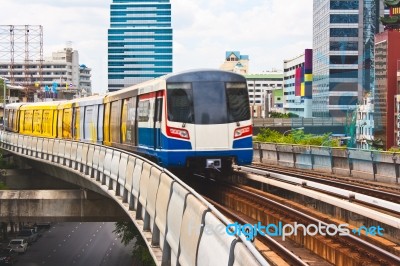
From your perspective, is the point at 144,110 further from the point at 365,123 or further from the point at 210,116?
the point at 365,123

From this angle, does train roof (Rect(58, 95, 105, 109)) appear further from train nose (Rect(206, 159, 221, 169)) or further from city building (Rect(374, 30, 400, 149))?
city building (Rect(374, 30, 400, 149))

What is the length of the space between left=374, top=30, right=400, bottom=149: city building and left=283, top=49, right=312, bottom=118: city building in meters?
71.2

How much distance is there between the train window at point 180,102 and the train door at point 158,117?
405mm

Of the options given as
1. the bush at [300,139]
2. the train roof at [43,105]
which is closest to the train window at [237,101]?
the bush at [300,139]

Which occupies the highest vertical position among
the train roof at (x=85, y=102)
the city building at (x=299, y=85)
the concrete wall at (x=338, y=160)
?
the city building at (x=299, y=85)

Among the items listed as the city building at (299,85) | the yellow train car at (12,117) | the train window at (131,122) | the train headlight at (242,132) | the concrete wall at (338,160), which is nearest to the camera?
the train headlight at (242,132)

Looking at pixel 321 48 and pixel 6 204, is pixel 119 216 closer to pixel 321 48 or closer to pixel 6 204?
pixel 6 204

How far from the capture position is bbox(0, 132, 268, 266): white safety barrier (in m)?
7.32

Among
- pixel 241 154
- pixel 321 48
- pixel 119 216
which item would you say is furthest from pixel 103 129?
pixel 321 48

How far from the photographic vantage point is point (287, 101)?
18988cm

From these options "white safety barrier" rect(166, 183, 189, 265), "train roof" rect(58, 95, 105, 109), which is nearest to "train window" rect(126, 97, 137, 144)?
"train roof" rect(58, 95, 105, 109)

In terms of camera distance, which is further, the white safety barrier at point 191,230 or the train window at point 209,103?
the train window at point 209,103

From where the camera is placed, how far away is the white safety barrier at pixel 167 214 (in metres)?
7.32

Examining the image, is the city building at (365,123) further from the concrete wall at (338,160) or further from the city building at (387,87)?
the concrete wall at (338,160)
